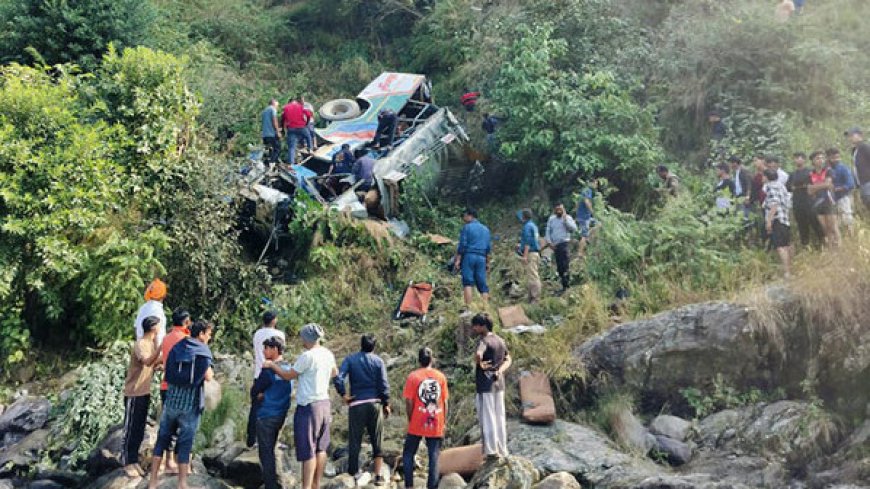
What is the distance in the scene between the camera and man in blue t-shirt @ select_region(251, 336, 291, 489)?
29.9 ft

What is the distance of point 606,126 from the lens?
1675cm

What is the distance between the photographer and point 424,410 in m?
9.24

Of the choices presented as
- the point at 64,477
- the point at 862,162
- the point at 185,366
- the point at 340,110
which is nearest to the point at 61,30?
the point at 340,110

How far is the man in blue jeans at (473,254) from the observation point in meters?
12.9

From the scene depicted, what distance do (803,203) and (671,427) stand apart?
3.28m

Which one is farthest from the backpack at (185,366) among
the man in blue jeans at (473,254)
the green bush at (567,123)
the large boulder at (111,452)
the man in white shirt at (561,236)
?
the green bush at (567,123)

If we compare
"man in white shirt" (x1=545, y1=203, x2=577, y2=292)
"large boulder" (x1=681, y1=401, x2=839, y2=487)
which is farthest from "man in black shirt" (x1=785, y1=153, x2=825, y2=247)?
"man in white shirt" (x1=545, y1=203, x2=577, y2=292)

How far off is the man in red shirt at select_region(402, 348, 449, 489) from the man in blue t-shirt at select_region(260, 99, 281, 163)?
8.46 m

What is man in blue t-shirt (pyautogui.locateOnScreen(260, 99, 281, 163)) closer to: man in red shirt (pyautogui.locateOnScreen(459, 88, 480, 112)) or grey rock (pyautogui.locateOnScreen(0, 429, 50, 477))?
man in red shirt (pyautogui.locateOnScreen(459, 88, 480, 112))

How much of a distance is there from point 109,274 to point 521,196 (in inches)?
282

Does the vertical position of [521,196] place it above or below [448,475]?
above

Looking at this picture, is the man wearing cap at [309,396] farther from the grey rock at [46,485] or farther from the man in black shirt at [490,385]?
the grey rock at [46,485]

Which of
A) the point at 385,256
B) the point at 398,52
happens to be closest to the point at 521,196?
the point at 385,256

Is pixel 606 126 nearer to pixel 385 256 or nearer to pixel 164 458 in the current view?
pixel 385 256
